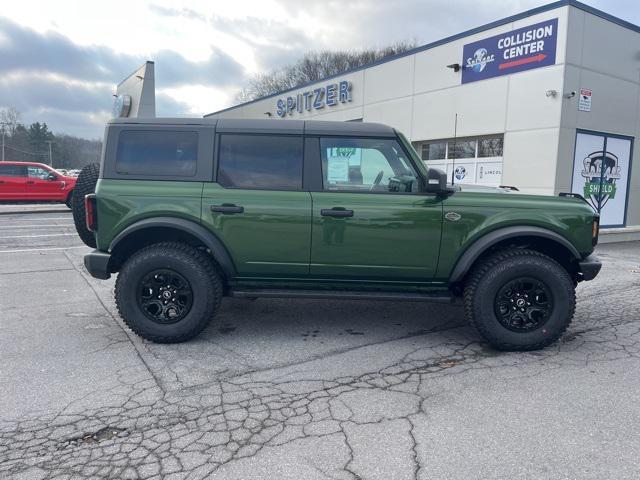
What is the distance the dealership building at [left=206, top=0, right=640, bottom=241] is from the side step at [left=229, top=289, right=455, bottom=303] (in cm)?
790

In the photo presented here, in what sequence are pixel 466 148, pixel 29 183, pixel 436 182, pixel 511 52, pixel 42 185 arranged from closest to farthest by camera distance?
pixel 436 182
pixel 511 52
pixel 466 148
pixel 29 183
pixel 42 185

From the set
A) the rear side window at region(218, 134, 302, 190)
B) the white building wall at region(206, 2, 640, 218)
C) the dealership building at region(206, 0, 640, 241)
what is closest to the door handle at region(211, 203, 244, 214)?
the rear side window at region(218, 134, 302, 190)

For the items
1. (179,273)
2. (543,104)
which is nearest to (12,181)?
(179,273)

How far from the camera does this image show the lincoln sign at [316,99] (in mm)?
17438

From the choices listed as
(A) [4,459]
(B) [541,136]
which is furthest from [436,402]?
(B) [541,136]

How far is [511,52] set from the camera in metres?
11.6

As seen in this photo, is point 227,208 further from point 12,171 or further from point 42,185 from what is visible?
point 12,171

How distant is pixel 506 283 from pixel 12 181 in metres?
18.1

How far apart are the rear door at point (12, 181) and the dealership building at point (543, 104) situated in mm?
13955

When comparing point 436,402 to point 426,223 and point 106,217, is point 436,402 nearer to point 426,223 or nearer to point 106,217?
point 426,223

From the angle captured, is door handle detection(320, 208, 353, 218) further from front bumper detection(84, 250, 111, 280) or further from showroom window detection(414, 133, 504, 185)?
showroom window detection(414, 133, 504, 185)

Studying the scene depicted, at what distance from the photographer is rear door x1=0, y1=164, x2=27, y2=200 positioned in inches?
649

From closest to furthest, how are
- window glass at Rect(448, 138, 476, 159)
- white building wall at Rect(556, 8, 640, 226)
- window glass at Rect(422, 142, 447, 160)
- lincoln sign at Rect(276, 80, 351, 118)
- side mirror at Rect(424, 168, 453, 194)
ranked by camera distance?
1. side mirror at Rect(424, 168, 453, 194)
2. white building wall at Rect(556, 8, 640, 226)
3. window glass at Rect(448, 138, 476, 159)
4. window glass at Rect(422, 142, 447, 160)
5. lincoln sign at Rect(276, 80, 351, 118)

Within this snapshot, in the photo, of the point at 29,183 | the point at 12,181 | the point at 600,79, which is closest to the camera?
the point at 600,79
